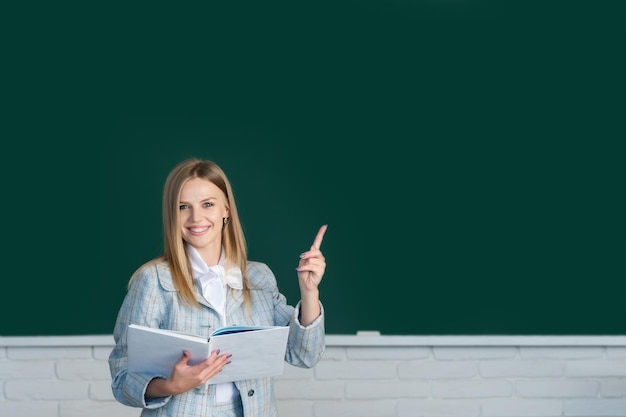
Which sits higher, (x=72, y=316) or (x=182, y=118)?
(x=182, y=118)

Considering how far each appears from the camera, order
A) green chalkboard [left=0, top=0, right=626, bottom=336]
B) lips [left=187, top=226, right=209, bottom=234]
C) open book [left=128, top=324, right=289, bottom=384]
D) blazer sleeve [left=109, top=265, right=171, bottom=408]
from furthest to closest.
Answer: green chalkboard [left=0, top=0, right=626, bottom=336] → lips [left=187, top=226, right=209, bottom=234] → blazer sleeve [left=109, top=265, right=171, bottom=408] → open book [left=128, top=324, right=289, bottom=384]

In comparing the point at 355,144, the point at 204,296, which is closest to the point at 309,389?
the point at 355,144

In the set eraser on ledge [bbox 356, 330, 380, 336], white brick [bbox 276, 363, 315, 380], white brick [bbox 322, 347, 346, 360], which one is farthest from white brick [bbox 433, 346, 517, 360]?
white brick [bbox 276, 363, 315, 380]

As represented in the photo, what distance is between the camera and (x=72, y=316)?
300 centimetres

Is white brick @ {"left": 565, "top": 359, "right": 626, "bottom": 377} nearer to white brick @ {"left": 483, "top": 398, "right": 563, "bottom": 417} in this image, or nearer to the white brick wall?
the white brick wall

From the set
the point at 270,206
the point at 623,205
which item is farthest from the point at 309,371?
Result: the point at 623,205

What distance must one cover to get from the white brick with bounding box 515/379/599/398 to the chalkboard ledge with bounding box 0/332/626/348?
169 mm

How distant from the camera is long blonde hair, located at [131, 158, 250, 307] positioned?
2020 mm

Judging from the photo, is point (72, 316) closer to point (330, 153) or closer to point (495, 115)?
point (330, 153)

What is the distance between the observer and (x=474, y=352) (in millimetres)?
3053

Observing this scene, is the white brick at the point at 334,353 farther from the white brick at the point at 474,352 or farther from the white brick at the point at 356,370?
the white brick at the point at 474,352

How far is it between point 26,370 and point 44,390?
103 mm

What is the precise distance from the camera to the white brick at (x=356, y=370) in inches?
120

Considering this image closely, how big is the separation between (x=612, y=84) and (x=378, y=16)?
915 mm
